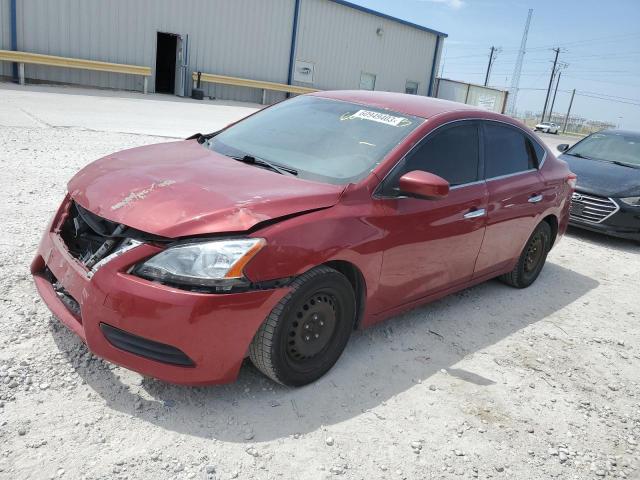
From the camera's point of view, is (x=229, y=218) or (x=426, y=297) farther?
(x=426, y=297)

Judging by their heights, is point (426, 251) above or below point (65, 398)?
above

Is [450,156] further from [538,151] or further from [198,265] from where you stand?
[198,265]

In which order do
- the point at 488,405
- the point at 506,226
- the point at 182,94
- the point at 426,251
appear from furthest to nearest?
1. the point at 182,94
2. the point at 506,226
3. the point at 426,251
4. the point at 488,405

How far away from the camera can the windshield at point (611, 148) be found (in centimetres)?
873

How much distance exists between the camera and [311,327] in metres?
3.06

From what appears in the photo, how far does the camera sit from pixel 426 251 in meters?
3.71

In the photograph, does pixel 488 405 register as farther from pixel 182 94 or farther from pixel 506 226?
pixel 182 94

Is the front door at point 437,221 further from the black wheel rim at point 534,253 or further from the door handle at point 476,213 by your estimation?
the black wheel rim at point 534,253

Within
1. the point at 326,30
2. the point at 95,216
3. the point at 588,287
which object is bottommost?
the point at 588,287

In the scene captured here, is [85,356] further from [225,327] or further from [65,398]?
[225,327]

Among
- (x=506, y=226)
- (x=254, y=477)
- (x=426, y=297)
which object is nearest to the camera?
(x=254, y=477)

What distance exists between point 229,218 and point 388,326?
186 centimetres

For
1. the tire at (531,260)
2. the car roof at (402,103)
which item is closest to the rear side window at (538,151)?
the tire at (531,260)

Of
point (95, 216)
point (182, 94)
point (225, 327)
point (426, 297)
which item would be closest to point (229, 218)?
point (225, 327)
